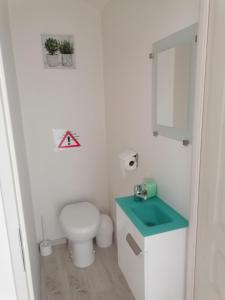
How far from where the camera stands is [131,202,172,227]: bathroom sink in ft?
4.84

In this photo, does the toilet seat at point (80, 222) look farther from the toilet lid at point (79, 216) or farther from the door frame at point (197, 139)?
the door frame at point (197, 139)

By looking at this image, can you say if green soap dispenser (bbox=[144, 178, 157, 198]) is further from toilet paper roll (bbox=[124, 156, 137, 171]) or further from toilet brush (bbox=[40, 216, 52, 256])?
toilet brush (bbox=[40, 216, 52, 256])

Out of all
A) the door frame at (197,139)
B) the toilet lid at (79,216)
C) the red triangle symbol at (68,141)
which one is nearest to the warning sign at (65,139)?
the red triangle symbol at (68,141)

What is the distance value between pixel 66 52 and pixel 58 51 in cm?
8

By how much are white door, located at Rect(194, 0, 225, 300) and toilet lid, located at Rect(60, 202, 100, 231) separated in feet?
3.59

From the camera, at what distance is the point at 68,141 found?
7.79ft

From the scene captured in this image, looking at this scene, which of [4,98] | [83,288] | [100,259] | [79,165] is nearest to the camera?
[4,98]

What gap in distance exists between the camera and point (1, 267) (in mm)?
768

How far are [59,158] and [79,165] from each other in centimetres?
23

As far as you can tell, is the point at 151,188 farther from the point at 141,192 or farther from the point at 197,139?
the point at 197,139

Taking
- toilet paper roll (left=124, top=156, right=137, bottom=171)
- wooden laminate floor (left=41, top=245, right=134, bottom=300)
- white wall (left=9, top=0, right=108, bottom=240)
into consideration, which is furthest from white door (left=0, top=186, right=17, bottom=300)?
white wall (left=9, top=0, right=108, bottom=240)

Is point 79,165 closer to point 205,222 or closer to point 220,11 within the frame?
point 205,222

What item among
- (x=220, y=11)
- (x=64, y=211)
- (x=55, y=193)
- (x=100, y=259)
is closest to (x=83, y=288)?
(x=100, y=259)

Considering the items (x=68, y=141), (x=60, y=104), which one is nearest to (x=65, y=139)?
(x=68, y=141)
